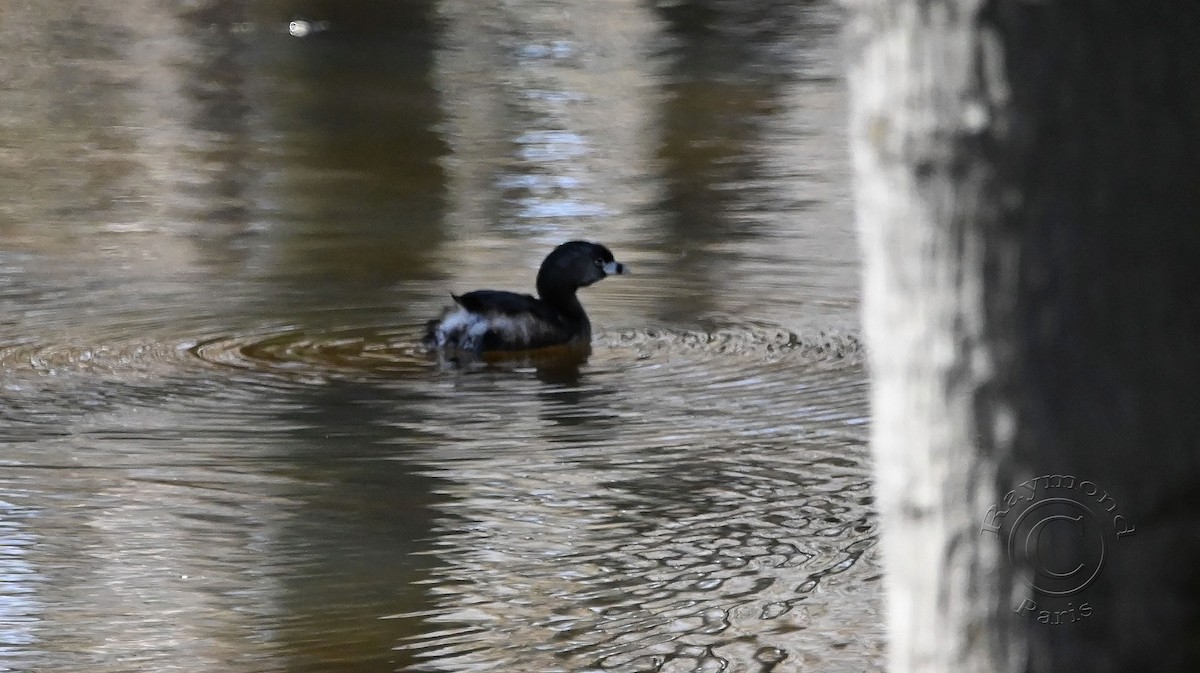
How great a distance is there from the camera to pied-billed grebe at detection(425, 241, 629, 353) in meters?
9.35

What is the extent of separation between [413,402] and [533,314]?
3.59 feet

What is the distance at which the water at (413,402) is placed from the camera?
5883 mm

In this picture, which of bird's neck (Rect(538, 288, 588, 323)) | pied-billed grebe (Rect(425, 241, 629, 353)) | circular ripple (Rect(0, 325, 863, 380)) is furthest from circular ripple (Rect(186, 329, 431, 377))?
bird's neck (Rect(538, 288, 588, 323))

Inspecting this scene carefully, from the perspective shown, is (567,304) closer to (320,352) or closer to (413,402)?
(320,352)

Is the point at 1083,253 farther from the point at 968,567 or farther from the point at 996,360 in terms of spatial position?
the point at 968,567

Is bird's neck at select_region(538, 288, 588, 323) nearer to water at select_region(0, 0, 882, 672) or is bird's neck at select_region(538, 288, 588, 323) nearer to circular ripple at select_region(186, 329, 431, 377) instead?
water at select_region(0, 0, 882, 672)

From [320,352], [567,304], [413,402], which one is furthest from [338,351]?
[567,304]

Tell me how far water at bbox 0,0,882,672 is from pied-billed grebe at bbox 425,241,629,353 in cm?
16

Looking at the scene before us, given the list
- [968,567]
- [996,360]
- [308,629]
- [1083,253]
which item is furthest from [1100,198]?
[308,629]

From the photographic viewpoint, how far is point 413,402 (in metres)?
8.59

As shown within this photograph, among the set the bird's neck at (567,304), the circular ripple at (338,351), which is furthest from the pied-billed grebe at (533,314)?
the circular ripple at (338,351)

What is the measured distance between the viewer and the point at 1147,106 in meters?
2.80

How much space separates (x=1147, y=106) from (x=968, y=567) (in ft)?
2.26

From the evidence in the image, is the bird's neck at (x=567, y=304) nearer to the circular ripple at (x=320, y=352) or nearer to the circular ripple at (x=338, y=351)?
the circular ripple at (x=338, y=351)
